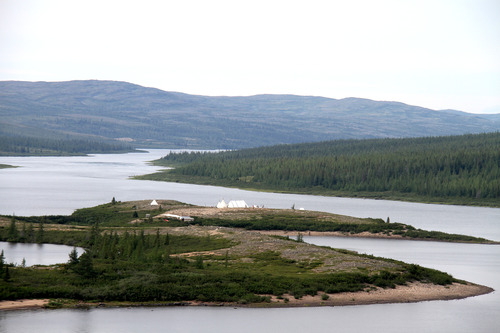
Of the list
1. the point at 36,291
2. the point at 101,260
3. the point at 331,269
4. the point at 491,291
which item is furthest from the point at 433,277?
the point at 36,291

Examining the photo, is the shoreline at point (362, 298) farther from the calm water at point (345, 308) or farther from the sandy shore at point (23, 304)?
the calm water at point (345, 308)

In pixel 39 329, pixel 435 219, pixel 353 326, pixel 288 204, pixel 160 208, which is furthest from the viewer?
pixel 288 204

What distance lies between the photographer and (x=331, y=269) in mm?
63312

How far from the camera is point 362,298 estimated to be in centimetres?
5616

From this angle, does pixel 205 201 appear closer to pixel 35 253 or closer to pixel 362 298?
pixel 35 253

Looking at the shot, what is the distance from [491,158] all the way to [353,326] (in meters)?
143

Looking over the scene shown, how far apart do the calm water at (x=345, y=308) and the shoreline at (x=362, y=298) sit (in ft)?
3.13

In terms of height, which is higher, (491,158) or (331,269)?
(491,158)

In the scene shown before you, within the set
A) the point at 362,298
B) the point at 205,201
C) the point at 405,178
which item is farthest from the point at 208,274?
the point at 405,178

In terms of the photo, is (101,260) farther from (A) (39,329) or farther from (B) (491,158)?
(B) (491,158)

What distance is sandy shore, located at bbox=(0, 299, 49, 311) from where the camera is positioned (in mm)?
48688

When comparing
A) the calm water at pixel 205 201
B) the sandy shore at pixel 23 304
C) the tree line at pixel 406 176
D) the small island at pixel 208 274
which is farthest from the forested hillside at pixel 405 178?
the sandy shore at pixel 23 304

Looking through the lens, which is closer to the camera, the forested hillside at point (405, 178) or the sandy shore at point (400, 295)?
the sandy shore at point (400, 295)

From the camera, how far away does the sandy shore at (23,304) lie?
160 ft
